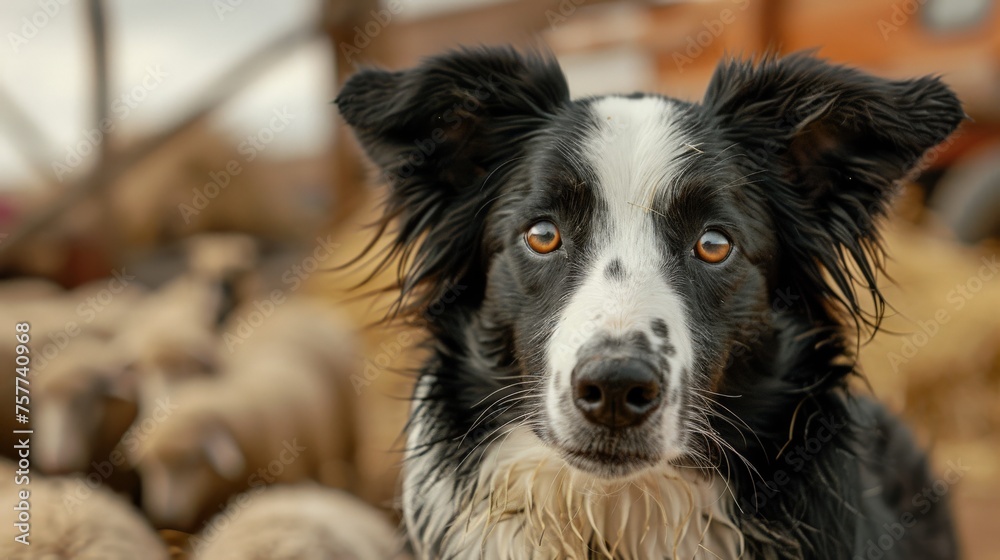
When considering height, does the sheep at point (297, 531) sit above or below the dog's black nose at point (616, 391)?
below

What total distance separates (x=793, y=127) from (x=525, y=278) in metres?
0.86

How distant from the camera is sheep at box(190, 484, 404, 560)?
287 centimetres

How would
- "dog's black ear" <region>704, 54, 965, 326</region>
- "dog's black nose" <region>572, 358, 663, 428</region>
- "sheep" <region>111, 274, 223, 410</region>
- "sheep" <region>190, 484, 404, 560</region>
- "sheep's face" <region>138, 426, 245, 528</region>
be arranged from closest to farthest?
1. "dog's black nose" <region>572, 358, 663, 428</region>
2. "dog's black ear" <region>704, 54, 965, 326</region>
3. "sheep" <region>190, 484, 404, 560</region>
4. "sheep's face" <region>138, 426, 245, 528</region>
5. "sheep" <region>111, 274, 223, 410</region>

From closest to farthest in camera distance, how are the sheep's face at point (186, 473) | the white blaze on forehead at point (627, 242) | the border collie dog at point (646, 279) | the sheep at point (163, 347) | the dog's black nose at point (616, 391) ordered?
the dog's black nose at point (616, 391)
the white blaze on forehead at point (627, 242)
the border collie dog at point (646, 279)
the sheep's face at point (186, 473)
the sheep at point (163, 347)

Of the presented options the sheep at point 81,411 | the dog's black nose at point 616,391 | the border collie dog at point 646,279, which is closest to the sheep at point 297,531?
the border collie dog at point 646,279

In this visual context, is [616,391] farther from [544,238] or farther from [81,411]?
[81,411]

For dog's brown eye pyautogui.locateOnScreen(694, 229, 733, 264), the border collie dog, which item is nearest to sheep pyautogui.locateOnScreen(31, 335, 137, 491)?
the border collie dog

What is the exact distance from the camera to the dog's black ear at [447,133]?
2295mm

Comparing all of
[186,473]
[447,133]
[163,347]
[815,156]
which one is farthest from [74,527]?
[815,156]

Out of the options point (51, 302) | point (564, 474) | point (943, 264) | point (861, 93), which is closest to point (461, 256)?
point (564, 474)

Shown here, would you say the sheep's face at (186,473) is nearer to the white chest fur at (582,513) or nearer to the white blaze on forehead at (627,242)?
the white chest fur at (582,513)

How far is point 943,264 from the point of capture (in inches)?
238

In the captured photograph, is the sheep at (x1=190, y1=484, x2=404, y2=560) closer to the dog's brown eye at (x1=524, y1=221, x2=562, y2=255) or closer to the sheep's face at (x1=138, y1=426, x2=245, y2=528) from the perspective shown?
the sheep's face at (x1=138, y1=426, x2=245, y2=528)

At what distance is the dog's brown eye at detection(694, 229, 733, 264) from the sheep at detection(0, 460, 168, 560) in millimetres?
2201
